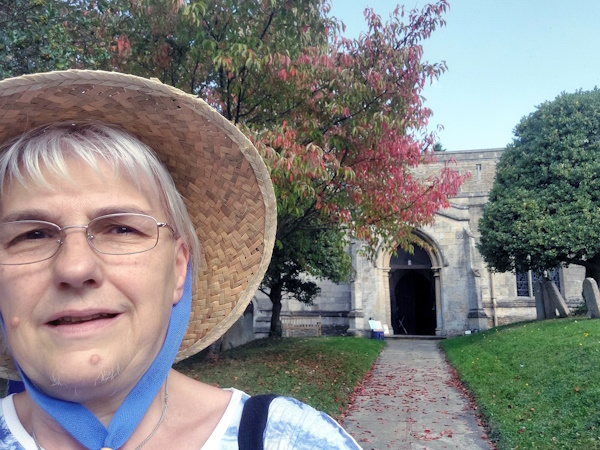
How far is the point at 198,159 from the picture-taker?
1.69 meters

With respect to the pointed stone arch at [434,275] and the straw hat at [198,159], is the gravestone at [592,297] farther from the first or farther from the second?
the straw hat at [198,159]

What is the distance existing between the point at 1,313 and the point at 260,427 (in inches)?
27.7

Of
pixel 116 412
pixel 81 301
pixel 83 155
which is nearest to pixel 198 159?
pixel 83 155

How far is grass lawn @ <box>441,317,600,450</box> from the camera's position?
19.5 ft

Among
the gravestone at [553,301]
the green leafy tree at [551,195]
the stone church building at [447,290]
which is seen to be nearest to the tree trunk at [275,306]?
the stone church building at [447,290]

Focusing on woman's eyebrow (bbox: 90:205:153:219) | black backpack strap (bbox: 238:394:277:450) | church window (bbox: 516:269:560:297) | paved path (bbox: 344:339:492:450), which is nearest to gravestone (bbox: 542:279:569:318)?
paved path (bbox: 344:339:492:450)

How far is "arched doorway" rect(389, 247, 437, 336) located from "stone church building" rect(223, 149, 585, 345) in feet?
8.27

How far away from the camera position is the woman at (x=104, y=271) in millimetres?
1200

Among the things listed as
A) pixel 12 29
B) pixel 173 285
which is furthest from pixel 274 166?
pixel 173 285

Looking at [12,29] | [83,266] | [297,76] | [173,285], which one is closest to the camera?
[83,266]

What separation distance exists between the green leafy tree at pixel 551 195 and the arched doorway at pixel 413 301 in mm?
10025

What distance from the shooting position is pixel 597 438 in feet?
18.0

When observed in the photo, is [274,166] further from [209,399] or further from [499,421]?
[499,421]

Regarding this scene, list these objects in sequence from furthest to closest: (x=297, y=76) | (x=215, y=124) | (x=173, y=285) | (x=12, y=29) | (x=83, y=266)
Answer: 1. (x=297, y=76)
2. (x=12, y=29)
3. (x=215, y=124)
4. (x=173, y=285)
5. (x=83, y=266)
